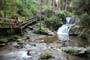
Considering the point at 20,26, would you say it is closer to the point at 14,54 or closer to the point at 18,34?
the point at 18,34

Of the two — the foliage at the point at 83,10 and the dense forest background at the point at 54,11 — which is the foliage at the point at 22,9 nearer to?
the dense forest background at the point at 54,11

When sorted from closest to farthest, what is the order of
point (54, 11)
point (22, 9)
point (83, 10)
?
point (83, 10)
point (22, 9)
point (54, 11)

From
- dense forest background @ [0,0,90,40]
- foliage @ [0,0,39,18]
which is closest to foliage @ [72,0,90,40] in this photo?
dense forest background @ [0,0,90,40]

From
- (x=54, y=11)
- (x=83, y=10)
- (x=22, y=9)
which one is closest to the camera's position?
(x=83, y=10)

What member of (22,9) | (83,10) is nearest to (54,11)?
(22,9)

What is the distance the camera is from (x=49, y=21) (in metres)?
29.8

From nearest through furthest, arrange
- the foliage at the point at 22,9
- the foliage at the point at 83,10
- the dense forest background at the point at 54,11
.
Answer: the foliage at the point at 83,10 < the dense forest background at the point at 54,11 < the foliage at the point at 22,9

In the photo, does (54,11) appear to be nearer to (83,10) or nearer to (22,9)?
(22,9)

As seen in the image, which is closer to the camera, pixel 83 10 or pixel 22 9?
pixel 83 10

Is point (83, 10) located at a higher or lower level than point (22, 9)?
higher

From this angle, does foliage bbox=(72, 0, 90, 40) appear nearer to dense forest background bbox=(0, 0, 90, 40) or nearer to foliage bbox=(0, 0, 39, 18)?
dense forest background bbox=(0, 0, 90, 40)

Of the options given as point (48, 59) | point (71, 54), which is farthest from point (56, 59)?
point (71, 54)

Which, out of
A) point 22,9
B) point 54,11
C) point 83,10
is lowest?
point 54,11

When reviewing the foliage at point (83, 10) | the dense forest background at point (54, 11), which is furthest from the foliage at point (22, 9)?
the foliage at point (83, 10)
